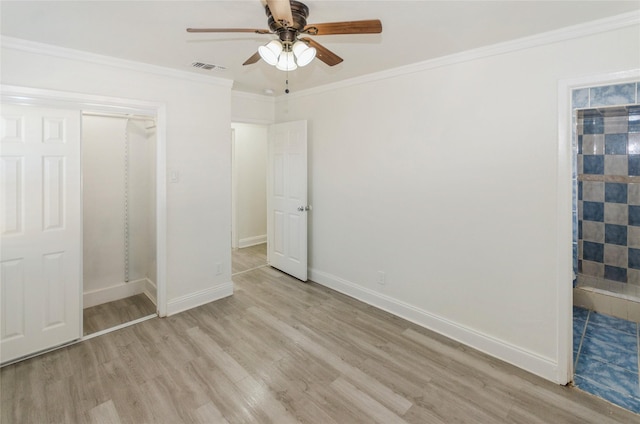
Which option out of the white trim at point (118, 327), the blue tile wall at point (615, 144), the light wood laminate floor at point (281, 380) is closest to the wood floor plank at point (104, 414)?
the light wood laminate floor at point (281, 380)

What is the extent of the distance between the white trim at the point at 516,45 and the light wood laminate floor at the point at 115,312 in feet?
10.9

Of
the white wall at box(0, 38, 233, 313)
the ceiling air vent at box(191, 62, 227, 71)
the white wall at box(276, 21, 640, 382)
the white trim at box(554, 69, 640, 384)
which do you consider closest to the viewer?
the white trim at box(554, 69, 640, 384)

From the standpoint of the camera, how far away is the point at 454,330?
9.34ft

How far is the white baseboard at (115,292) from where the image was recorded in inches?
137

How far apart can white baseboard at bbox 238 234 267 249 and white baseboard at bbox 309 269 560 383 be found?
2.37m

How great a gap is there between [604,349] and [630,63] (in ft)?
7.43

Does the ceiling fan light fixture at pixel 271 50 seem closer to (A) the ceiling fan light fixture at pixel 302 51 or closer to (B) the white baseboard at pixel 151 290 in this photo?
(A) the ceiling fan light fixture at pixel 302 51

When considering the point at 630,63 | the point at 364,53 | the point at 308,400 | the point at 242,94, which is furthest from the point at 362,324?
the point at 242,94

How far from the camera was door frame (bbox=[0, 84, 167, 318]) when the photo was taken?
95.1 inches

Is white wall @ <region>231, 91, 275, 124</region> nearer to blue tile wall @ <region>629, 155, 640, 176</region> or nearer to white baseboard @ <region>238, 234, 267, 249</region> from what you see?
white baseboard @ <region>238, 234, 267, 249</region>

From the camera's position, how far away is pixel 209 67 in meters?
3.07

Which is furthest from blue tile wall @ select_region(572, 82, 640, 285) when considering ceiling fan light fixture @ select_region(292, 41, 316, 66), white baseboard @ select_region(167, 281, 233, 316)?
white baseboard @ select_region(167, 281, 233, 316)

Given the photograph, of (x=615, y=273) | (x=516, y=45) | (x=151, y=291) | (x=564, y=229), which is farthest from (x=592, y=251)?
(x=151, y=291)

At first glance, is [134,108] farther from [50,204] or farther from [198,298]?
[198,298]
